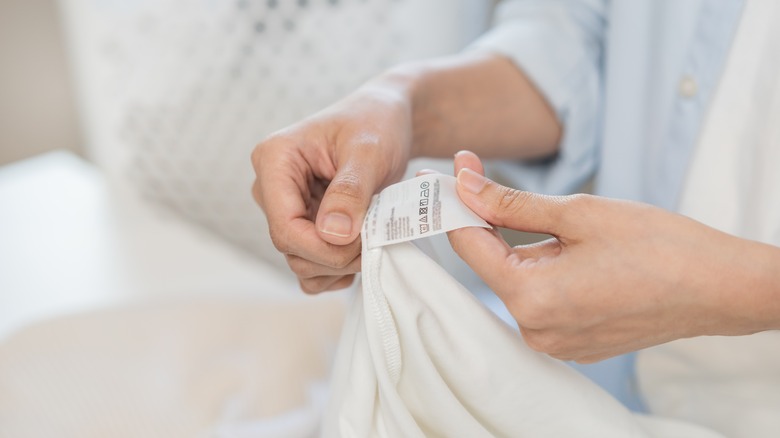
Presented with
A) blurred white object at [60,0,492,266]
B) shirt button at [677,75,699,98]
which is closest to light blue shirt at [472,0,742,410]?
shirt button at [677,75,699,98]

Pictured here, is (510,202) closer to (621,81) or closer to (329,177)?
(329,177)

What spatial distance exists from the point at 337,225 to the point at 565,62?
1.41 ft

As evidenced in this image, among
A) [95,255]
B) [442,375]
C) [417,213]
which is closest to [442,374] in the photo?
[442,375]

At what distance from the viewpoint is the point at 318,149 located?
59cm

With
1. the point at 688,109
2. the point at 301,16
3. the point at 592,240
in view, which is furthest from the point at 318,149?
the point at 301,16

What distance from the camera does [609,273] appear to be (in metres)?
0.46

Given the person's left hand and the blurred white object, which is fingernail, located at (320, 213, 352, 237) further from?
the blurred white object

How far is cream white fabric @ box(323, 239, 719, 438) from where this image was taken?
0.51 m

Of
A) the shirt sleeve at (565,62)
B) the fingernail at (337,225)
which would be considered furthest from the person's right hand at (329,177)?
the shirt sleeve at (565,62)

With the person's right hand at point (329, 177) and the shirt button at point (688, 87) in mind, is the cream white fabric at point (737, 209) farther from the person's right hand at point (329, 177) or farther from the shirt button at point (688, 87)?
the person's right hand at point (329, 177)

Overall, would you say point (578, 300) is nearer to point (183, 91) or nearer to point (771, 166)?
point (771, 166)

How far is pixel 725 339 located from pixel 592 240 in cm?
25

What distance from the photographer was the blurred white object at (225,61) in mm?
1036

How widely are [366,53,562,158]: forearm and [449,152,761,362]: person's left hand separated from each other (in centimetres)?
25
